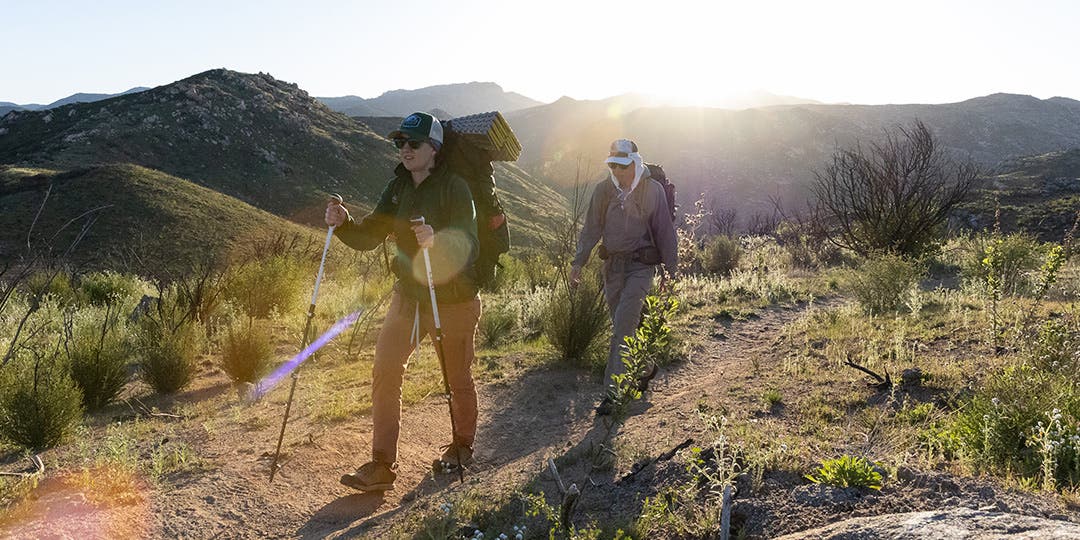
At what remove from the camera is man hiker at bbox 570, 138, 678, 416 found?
210 inches

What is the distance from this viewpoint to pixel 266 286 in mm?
9547

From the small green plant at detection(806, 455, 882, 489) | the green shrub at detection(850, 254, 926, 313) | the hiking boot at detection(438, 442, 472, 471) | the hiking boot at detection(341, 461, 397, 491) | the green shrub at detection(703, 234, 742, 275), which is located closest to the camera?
the small green plant at detection(806, 455, 882, 489)

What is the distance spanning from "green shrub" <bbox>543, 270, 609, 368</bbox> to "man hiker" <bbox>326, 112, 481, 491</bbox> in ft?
10.4

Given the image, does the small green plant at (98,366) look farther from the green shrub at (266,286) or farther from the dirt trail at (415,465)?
the green shrub at (266,286)

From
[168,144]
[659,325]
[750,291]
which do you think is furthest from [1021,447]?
[168,144]

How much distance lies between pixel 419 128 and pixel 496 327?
5.24 meters

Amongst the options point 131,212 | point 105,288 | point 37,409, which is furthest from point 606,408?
point 131,212

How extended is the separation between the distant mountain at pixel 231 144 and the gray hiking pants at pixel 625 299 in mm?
43331

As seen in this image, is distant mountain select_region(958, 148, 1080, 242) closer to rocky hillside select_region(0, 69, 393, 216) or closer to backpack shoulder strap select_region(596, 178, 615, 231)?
backpack shoulder strap select_region(596, 178, 615, 231)

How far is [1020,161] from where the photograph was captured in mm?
64000

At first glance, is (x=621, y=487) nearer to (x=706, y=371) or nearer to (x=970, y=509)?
(x=970, y=509)

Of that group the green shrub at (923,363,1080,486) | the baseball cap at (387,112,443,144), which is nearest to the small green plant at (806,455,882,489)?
the green shrub at (923,363,1080,486)

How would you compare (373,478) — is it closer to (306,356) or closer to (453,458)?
(453,458)

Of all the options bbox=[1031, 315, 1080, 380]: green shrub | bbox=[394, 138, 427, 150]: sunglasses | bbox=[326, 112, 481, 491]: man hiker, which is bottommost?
bbox=[1031, 315, 1080, 380]: green shrub
